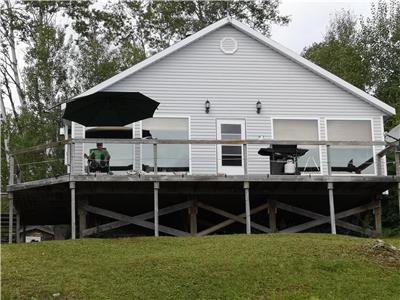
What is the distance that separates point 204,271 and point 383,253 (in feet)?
10.6

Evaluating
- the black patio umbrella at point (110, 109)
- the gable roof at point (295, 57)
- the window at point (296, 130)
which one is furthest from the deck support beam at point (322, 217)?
the black patio umbrella at point (110, 109)

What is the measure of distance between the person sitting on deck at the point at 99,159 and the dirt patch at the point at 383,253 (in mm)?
6573

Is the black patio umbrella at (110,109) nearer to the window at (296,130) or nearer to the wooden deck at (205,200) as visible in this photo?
the wooden deck at (205,200)

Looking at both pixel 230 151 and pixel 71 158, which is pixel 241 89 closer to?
pixel 230 151

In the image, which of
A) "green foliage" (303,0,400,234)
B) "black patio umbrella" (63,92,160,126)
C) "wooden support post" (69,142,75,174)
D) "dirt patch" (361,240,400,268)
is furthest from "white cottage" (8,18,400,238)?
"green foliage" (303,0,400,234)

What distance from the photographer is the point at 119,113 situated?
16609 millimetres

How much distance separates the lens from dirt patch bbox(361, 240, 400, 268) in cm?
1152

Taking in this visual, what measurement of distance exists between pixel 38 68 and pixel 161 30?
23.3 ft

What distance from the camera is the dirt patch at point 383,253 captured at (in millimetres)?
11520

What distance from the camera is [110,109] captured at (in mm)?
16531

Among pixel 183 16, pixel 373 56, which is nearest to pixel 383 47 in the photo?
pixel 373 56

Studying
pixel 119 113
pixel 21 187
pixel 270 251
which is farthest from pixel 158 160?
pixel 270 251

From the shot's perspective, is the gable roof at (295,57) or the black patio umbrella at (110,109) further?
the gable roof at (295,57)

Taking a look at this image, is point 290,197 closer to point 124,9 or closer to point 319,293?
point 319,293
